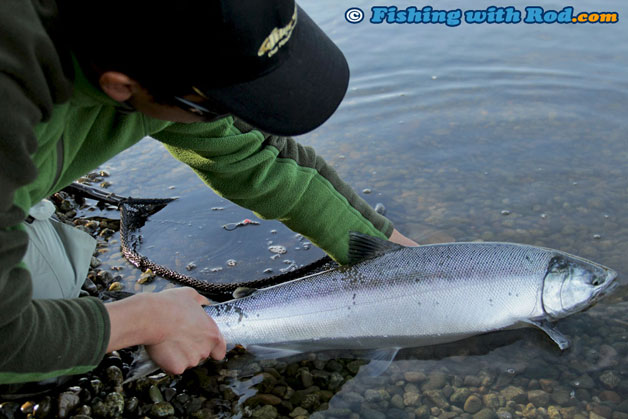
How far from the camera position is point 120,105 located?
1.77 m

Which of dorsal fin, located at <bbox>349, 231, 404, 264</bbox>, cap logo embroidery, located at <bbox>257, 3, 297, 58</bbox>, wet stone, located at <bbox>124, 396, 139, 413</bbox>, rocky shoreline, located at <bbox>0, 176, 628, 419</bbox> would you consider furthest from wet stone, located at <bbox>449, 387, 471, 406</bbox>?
→ cap logo embroidery, located at <bbox>257, 3, 297, 58</bbox>

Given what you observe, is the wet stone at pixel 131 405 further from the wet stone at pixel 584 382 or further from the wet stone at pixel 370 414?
the wet stone at pixel 584 382

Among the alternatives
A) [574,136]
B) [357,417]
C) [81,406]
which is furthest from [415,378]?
[574,136]

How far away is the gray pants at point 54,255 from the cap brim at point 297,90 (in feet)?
4.21

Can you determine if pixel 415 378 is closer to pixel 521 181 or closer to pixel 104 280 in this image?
pixel 104 280

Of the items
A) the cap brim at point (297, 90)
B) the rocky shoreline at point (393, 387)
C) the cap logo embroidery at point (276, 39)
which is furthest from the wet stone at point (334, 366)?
the cap logo embroidery at point (276, 39)

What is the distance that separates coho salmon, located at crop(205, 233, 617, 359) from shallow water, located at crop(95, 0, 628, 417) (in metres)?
0.16

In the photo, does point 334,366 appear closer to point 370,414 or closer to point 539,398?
point 370,414

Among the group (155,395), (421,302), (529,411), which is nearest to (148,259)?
(155,395)

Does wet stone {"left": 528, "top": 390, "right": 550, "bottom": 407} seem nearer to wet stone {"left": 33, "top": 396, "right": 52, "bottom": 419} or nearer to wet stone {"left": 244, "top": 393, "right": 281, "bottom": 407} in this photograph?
wet stone {"left": 244, "top": 393, "right": 281, "bottom": 407}

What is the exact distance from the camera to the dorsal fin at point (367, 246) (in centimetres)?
293

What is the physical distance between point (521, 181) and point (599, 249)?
1006 mm

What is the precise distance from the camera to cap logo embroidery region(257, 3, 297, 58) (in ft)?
5.15

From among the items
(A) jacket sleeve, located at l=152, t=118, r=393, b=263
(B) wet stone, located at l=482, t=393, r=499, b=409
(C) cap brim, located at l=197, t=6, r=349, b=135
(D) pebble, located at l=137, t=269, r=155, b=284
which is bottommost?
(D) pebble, located at l=137, t=269, r=155, b=284
